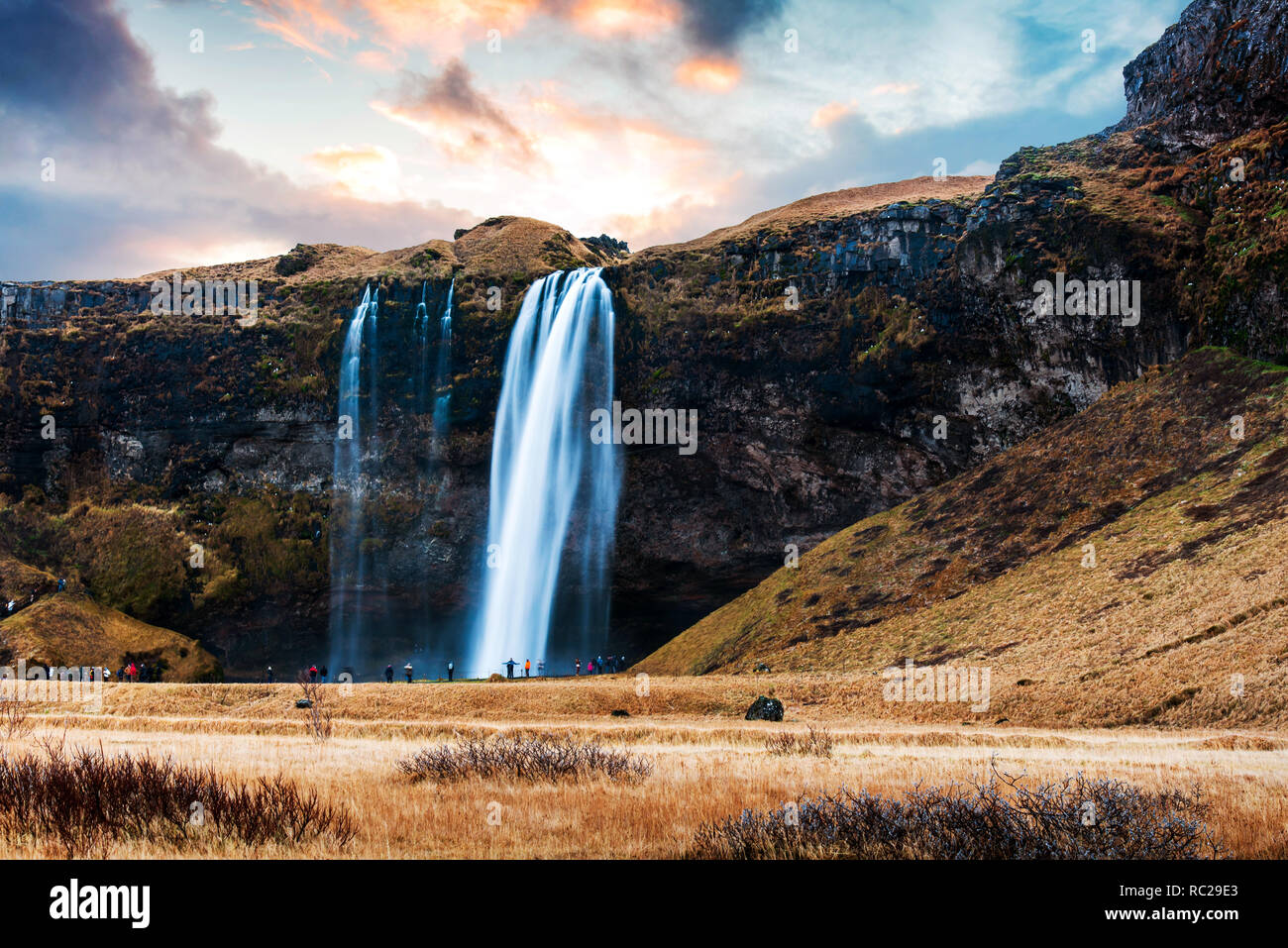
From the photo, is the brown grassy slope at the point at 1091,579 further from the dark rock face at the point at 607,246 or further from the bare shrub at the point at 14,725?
the dark rock face at the point at 607,246

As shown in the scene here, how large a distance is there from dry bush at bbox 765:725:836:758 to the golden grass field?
43 centimetres

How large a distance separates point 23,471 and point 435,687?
200 feet

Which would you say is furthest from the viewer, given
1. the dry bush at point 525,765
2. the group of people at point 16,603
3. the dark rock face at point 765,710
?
the group of people at point 16,603

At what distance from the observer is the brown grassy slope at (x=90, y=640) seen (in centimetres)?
5772

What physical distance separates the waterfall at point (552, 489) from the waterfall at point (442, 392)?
18.0 feet

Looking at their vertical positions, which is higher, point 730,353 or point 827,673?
point 730,353

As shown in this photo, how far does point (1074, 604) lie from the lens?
126 feet

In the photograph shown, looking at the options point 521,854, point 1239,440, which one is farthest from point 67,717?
point 1239,440

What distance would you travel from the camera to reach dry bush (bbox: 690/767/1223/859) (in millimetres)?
8727

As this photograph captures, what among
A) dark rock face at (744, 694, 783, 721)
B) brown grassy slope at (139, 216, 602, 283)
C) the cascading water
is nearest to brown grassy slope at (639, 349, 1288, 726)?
dark rock face at (744, 694, 783, 721)

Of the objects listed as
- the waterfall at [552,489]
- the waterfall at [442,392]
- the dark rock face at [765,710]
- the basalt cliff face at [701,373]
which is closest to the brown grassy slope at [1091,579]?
the dark rock face at [765,710]
